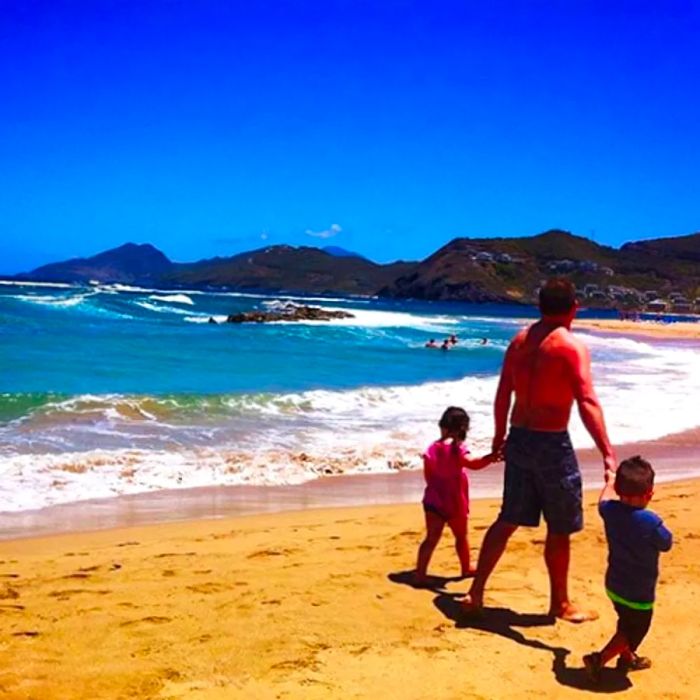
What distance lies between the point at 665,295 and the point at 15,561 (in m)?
159

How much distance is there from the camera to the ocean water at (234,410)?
9359 mm

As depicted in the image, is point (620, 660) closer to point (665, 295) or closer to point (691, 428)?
point (691, 428)

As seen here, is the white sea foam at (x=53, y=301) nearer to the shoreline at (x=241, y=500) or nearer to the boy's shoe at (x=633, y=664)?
the shoreline at (x=241, y=500)

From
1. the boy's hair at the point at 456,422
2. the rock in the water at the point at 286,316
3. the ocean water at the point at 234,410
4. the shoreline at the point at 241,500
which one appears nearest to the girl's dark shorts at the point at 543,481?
the boy's hair at the point at 456,422

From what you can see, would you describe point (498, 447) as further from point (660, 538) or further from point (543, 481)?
point (660, 538)

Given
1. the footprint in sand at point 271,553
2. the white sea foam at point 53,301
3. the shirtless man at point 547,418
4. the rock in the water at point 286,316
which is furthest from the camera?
the white sea foam at point 53,301

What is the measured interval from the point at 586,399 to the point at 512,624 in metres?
1.39

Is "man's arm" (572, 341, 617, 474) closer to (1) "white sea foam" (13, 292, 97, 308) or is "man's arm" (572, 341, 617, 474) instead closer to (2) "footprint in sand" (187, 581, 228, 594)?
(2) "footprint in sand" (187, 581, 228, 594)

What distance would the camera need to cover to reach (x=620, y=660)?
13.1ft

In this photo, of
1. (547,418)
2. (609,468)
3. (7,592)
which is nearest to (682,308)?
(547,418)

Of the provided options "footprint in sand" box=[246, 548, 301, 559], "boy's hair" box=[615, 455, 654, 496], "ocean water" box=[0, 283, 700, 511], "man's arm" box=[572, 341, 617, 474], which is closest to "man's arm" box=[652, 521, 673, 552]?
"boy's hair" box=[615, 455, 654, 496]

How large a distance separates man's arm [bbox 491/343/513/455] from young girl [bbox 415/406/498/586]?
24.1 inches

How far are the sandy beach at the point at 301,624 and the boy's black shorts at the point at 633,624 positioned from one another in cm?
20

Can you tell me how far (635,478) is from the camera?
3.86 metres
